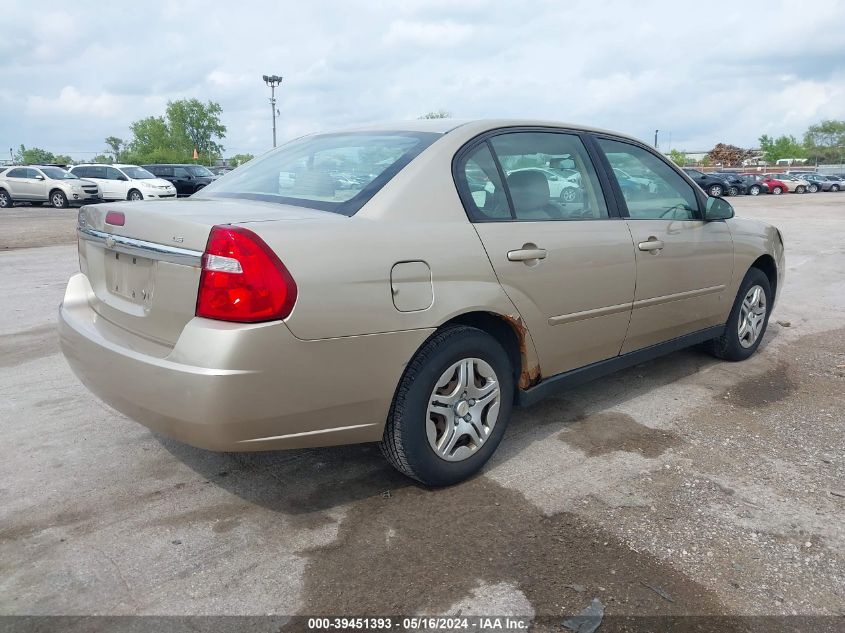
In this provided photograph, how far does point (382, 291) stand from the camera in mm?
2787

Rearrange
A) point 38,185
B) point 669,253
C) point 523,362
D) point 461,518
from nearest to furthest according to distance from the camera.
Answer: point 461,518 < point 523,362 < point 669,253 < point 38,185

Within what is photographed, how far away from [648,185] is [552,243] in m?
1.17

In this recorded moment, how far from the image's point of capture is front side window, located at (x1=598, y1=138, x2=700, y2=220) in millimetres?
4102

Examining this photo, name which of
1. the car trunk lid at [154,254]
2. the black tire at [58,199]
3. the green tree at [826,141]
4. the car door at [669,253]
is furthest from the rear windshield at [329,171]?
the green tree at [826,141]

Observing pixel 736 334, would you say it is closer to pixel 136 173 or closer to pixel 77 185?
pixel 77 185

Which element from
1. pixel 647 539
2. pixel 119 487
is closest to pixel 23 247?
pixel 119 487

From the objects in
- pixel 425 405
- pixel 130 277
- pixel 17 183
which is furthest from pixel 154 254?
pixel 17 183

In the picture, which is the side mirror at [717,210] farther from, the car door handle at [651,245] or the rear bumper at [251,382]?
the rear bumper at [251,382]

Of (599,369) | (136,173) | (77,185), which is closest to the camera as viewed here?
(599,369)

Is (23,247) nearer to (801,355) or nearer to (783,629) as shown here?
(801,355)

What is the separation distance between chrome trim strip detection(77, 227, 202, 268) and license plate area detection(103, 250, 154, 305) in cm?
3

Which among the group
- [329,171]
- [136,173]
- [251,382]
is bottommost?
[251,382]

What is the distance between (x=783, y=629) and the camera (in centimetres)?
229

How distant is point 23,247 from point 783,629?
43.5 feet
